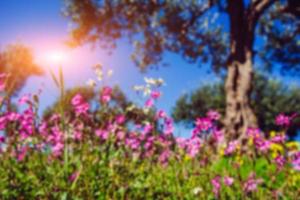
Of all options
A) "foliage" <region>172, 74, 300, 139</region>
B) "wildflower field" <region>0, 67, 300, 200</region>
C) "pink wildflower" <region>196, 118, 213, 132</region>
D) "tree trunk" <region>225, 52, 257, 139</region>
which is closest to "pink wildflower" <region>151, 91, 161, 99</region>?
"wildflower field" <region>0, 67, 300, 200</region>

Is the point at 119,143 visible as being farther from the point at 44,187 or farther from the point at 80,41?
the point at 80,41

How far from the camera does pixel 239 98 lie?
590 inches

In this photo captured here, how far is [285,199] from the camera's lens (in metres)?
4.65

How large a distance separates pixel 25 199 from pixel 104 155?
1.04 metres

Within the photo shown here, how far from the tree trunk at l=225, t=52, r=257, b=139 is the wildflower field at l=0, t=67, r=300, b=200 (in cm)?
846

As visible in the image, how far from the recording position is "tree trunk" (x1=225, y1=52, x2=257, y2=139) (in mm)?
14328

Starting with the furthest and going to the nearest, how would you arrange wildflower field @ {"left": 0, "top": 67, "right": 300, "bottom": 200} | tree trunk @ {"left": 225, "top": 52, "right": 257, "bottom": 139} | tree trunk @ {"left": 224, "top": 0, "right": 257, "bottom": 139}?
1. tree trunk @ {"left": 224, "top": 0, "right": 257, "bottom": 139}
2. tree trunk @ {"left": 225, "top": 52, "right": 257, "bottom": 139}
3. wildflower field @ {"left": 0, "top": 67, "right": 300, "bottom": 200}

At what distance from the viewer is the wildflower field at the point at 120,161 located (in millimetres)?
4434

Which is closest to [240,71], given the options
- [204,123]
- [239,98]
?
[239,98]

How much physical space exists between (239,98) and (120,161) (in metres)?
10.1

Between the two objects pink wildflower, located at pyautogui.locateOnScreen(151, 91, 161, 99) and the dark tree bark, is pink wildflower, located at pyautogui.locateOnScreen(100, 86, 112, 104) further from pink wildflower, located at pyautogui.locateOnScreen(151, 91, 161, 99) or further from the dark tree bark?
the dark tree bark

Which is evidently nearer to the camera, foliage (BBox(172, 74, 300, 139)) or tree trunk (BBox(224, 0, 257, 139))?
tree trunk (BBox(224, 0, 257, 139))

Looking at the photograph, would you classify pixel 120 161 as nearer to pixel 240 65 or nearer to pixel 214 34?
pixel 240 65

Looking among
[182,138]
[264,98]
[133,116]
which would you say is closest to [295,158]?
[182,138]
